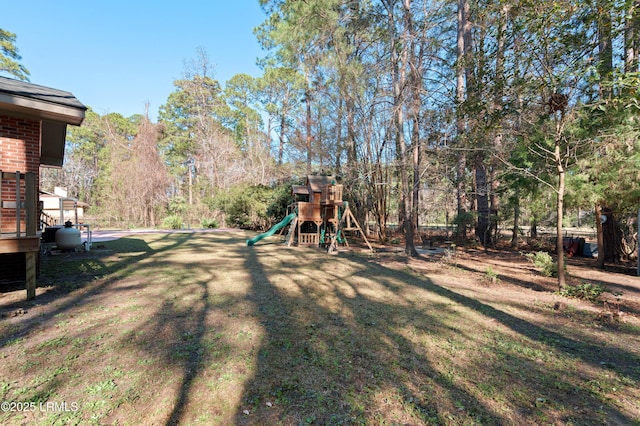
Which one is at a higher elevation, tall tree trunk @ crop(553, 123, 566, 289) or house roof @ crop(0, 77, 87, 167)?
house roof @ crop(0, 77, 87, 167)

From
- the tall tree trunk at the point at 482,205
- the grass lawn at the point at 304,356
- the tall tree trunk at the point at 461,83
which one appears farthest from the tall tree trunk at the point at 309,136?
the grass lawn at the point at 304,356

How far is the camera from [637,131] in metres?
5.95

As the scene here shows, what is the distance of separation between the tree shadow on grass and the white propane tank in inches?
279

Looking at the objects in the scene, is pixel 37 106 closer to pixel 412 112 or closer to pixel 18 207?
pixel 18 207

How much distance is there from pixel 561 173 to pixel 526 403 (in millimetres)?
5240

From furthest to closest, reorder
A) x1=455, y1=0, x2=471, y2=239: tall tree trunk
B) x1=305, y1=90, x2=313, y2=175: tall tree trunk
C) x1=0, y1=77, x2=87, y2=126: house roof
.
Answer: x1=305, y1=90, x2=313, y2=175: tall tree trunk, x1=455, y1=0, x2=471, y2=239: tall tree trunk, x1=0, y1=77, x2=87, y2=126: house roof

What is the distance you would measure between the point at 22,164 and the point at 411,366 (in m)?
6.89

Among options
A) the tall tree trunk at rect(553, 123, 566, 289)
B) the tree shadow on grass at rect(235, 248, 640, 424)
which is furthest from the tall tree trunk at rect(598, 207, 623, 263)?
the tree shadow on grass at rect(235, 248, 640, 424)

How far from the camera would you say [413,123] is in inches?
503

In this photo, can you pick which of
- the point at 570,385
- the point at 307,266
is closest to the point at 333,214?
the point at 307,266

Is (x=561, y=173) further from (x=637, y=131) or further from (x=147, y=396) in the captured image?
(x=147, y=396)

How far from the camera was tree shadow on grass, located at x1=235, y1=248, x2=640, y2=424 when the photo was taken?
233 cm

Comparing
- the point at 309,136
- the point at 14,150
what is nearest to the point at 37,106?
the point at 14,150

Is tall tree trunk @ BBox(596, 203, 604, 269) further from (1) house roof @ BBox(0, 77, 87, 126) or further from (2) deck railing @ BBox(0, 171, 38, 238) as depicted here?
(2) deck railing @ BBox(0, 171, 38, 238)
